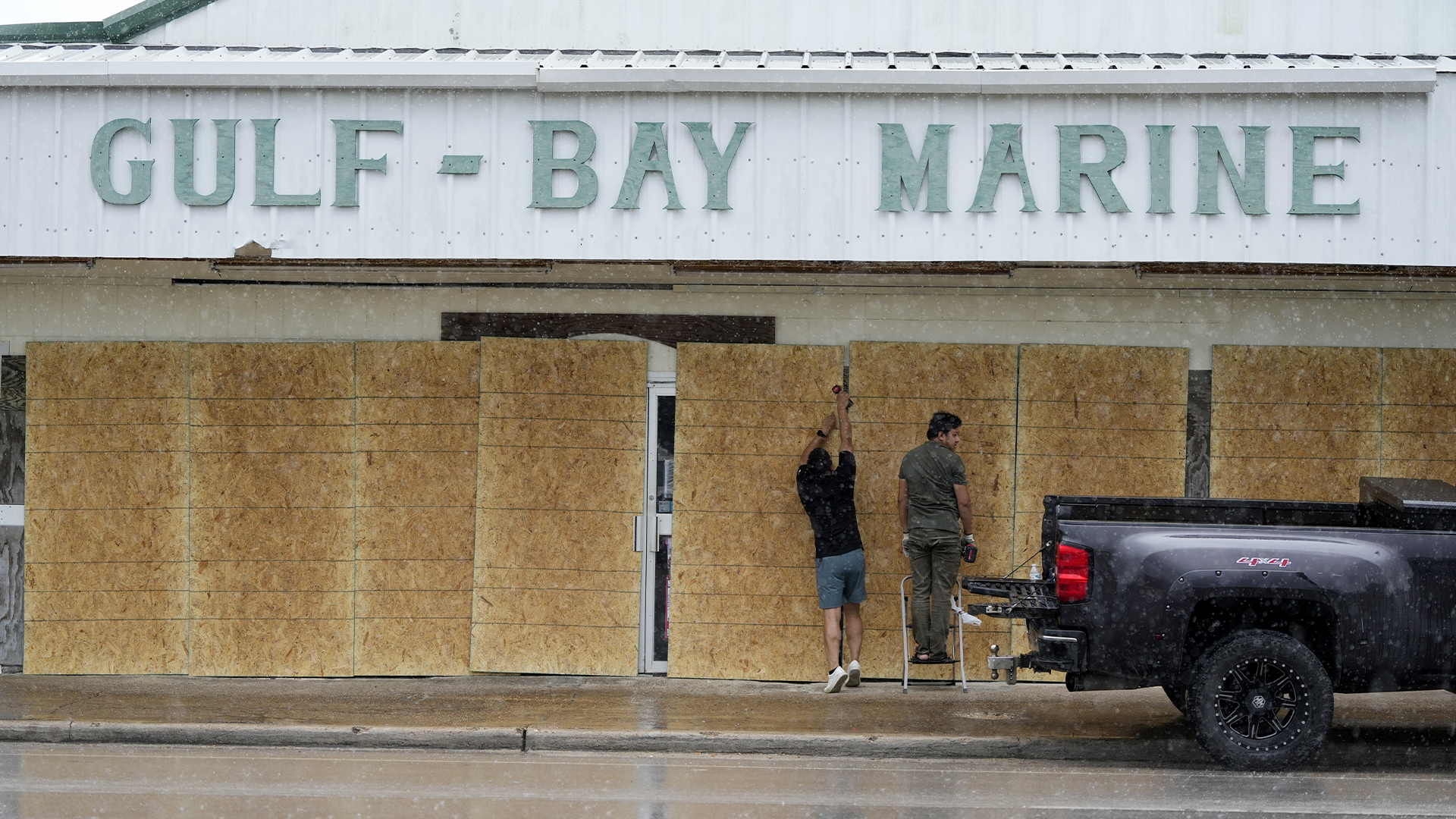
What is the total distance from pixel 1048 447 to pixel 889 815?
4550 millimetres

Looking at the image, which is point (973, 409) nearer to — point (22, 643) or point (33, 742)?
point (33, 742)

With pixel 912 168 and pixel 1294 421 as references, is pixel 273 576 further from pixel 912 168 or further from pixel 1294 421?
pixel 1294 421

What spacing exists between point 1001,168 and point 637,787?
16.3 feet

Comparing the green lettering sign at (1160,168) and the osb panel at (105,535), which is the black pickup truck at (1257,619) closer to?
the green lettering sign at (1160,168)

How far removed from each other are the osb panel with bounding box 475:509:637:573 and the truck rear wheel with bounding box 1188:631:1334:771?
183 inches

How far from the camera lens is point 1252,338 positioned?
10.9 meters

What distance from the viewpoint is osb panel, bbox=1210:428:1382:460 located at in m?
10.8

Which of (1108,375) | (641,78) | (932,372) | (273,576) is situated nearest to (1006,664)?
(932,372)

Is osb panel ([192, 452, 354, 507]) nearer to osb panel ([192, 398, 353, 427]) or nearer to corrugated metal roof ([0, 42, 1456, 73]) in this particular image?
osb panel ([192, 398, 353, 427])

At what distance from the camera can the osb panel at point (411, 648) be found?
10930 millimetres

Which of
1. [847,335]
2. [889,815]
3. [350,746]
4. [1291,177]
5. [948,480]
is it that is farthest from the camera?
[847,335]

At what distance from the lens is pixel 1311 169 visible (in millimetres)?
9555

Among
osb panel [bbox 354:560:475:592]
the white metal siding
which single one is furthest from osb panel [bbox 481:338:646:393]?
the white metal siding

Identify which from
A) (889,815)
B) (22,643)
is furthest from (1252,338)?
(22,643)
